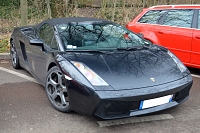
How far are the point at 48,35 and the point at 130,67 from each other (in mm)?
1593

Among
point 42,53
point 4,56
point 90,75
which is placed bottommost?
point 4,56

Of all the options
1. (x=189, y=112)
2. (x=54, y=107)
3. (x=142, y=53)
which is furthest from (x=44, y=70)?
(x=189, y=112)

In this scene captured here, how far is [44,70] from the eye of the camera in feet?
12.2

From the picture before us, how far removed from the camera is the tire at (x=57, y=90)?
317 centimetres

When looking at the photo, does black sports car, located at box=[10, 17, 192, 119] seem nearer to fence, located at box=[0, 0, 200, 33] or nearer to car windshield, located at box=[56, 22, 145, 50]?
car windshield, located at box=[56, 22, 145, 50]

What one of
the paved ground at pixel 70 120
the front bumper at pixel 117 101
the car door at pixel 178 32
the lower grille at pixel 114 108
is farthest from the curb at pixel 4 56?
the lower grille at pixel 114 108

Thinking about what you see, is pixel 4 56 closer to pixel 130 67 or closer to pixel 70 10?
pixel 130 67

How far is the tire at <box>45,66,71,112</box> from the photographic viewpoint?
10.4 ft

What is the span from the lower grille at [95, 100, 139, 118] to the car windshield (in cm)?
107

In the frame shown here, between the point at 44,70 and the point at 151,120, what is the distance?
5.67ft

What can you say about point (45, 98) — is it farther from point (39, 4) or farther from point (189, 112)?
point (39, 4)

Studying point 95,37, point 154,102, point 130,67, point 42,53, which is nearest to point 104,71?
point 130,67

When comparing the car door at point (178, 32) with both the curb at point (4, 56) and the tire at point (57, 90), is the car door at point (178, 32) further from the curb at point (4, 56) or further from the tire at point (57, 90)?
the curb at point (4, 56)

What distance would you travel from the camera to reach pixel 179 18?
205 inches
